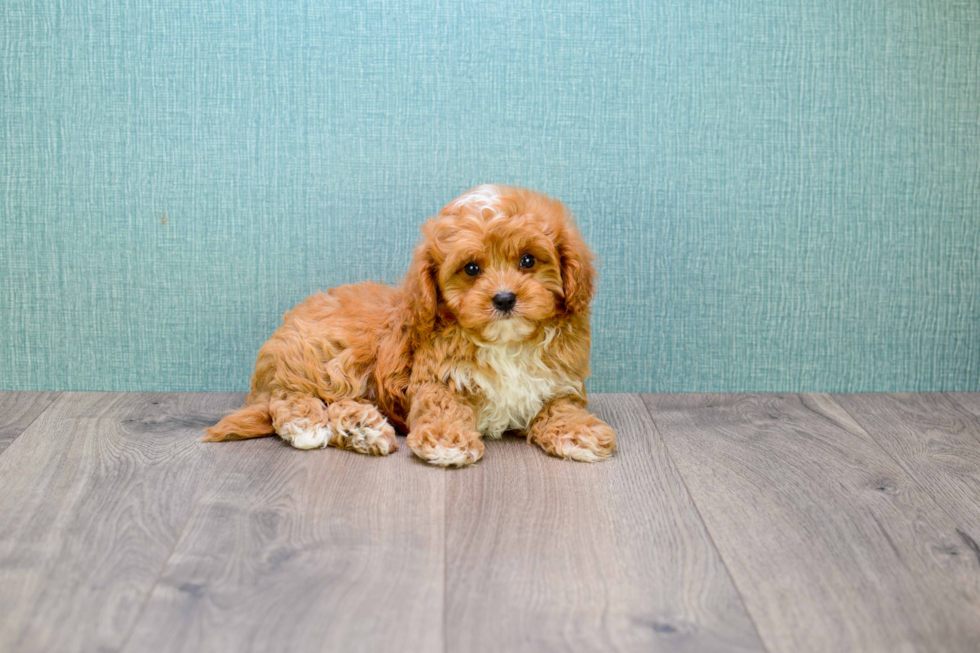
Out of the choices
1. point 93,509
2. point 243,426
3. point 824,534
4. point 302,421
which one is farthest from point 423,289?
point 824,534

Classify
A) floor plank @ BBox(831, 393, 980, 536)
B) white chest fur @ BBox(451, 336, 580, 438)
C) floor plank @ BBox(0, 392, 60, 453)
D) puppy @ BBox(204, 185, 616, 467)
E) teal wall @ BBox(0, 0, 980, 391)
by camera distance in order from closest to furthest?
floor plank @ BBox(831, 393, 980, 536)
puppy @ BBox(204, 185, 616, 467)
white chest fur @ BBox(451, 336, 580, 438)
floor plank @ BBox(0, 392, 60, 453)
teal wall @ BBox(0, 0, 980, 391)

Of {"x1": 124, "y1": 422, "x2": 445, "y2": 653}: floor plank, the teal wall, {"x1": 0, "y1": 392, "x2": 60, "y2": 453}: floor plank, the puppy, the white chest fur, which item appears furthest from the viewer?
the teal wall

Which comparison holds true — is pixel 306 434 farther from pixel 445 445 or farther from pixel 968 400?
pixel 968 400

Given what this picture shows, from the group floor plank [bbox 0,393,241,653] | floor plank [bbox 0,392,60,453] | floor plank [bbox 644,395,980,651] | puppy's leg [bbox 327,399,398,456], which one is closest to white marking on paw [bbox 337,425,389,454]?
puppy's leg [bbox 327,399,398,456]

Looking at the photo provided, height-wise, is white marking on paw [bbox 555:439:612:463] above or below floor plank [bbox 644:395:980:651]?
above

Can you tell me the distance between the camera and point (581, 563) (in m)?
1.58

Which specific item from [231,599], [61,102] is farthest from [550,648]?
[61,102]

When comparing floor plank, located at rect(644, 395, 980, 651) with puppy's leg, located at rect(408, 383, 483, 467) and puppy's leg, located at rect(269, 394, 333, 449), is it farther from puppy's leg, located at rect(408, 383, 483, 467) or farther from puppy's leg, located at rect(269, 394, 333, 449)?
puppy's leg, located at rect(269, 394, 333, 449)

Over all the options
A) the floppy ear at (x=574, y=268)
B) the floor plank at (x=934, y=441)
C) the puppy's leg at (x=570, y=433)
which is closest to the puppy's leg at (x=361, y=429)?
the puppy's leg at (x=570, y=433)

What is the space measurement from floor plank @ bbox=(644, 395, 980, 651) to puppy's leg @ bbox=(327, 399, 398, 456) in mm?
721

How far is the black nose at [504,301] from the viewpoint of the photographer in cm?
196

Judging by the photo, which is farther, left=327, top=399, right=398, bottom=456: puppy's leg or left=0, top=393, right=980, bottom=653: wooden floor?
left=327, top=399, right=398, bottom=456: puppy's leg

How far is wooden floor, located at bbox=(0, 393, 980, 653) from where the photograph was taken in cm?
137

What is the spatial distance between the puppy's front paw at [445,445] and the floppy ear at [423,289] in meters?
0.25
